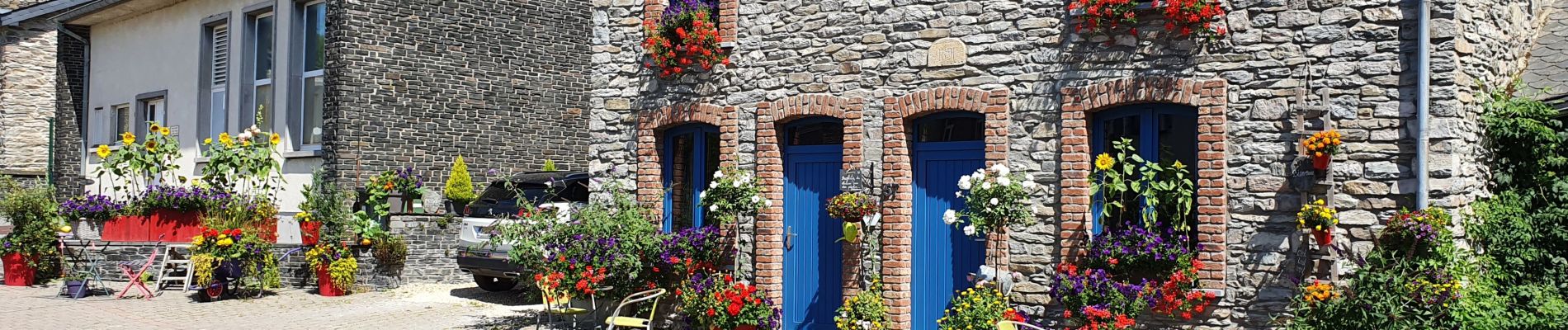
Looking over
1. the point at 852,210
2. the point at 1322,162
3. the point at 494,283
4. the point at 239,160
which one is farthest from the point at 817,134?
the point at 239,160

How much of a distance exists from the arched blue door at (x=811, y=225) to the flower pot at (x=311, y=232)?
6708 mm

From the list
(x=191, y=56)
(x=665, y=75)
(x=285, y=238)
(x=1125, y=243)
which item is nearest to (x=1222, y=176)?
(x=1125, y=243)

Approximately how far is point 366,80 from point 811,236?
26.1ft

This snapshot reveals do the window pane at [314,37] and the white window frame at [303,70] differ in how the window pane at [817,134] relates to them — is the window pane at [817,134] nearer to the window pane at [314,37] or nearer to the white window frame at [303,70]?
the window pane at [314,37]

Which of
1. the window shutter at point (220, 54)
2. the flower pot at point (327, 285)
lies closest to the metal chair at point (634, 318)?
the flower pot at point (327, 285)

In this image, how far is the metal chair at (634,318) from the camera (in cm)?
1050

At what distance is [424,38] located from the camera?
55.2 ft

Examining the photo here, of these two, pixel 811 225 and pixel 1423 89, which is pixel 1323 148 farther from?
pixel 811 225

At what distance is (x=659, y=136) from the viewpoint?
1161cm

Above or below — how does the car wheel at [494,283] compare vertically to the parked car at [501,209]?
below

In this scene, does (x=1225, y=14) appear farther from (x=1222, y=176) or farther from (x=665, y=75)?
(x=665, y=75)

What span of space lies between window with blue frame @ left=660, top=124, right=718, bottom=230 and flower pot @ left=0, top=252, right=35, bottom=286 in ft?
29.8

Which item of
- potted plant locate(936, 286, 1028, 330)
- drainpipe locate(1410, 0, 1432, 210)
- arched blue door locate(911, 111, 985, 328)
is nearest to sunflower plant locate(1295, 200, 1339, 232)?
drainpipe locate(1410, 0, 1432, 210)

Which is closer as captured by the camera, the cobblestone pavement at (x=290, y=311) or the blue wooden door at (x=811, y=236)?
the blue wooden door at (x=811, y=236)
